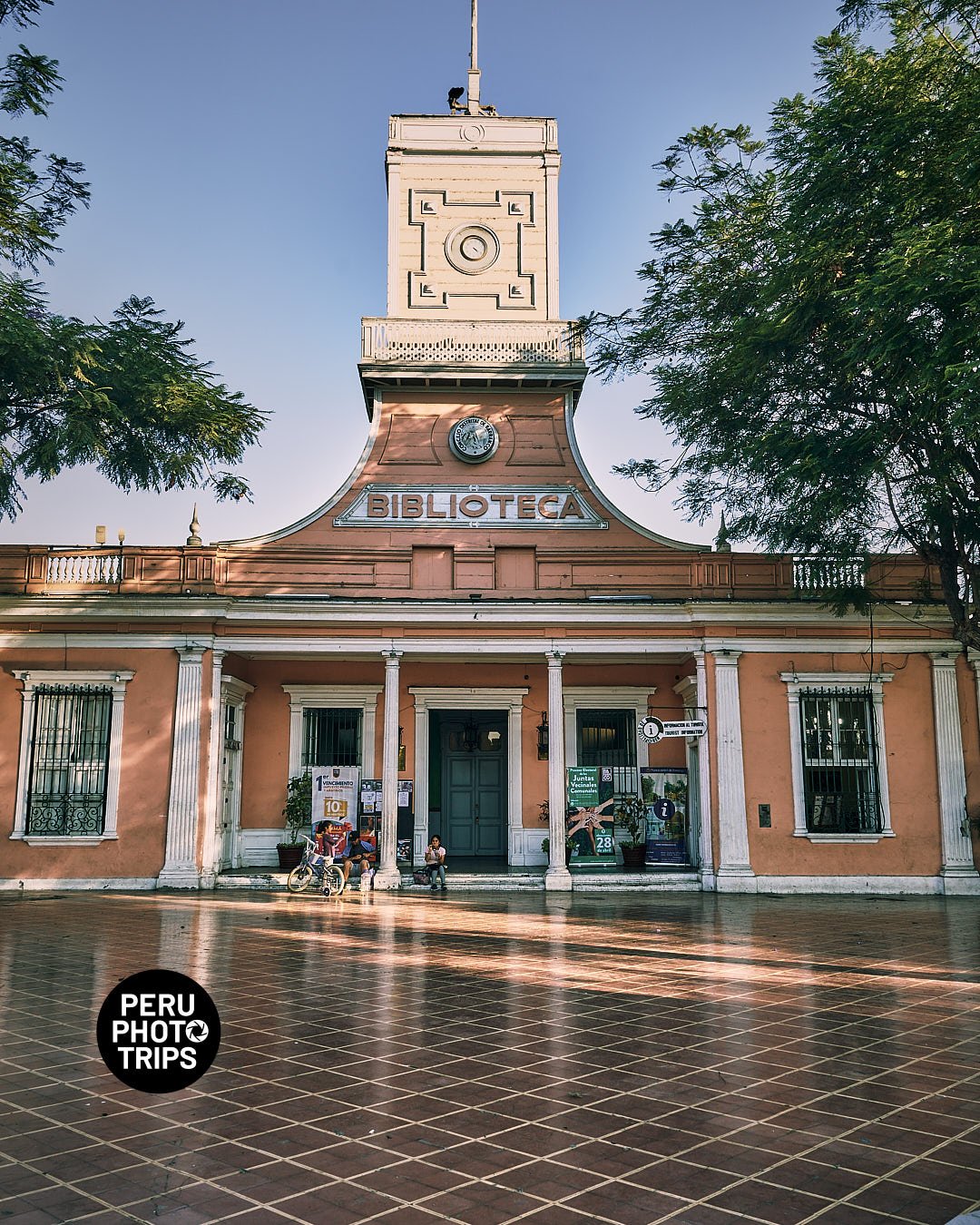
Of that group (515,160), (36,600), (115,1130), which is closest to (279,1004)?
(115,1130)

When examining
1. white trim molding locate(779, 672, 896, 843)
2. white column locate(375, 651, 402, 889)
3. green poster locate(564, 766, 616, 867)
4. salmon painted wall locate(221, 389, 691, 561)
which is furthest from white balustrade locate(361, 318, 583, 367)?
green poster locate(564, 766, 616, 867)

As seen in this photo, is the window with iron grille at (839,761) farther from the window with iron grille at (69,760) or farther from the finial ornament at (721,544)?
the window with iron grille at (69,760)

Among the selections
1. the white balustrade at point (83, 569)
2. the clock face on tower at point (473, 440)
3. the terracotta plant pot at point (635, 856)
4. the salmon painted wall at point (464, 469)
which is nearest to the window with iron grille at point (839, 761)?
the terracotta plant pot at point (635, 856)

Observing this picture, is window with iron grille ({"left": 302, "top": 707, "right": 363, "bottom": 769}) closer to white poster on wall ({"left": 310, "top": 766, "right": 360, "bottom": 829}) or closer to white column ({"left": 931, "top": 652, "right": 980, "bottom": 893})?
white poster on wall ({"left": 310, "top": 766, "right": 360, "bottom": 829})

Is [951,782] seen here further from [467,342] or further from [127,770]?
[127,770]

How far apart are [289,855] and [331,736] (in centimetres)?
240

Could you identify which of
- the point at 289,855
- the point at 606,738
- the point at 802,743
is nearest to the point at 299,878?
the point at 289,855

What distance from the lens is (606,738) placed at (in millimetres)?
19734

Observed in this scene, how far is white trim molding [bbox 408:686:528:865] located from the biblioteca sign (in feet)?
10.7

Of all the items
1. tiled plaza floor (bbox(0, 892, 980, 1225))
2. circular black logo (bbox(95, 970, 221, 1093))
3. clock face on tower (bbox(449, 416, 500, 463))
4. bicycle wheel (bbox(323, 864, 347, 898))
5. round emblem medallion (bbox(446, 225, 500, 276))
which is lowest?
tiled plaza floor (bbox(0, 892, 980, 1225))

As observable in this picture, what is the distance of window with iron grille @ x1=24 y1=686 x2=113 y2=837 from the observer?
1653 centimetres

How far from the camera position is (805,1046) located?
21.7 feet

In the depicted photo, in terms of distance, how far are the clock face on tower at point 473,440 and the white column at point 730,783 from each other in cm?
569

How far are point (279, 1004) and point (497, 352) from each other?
14.0 m
